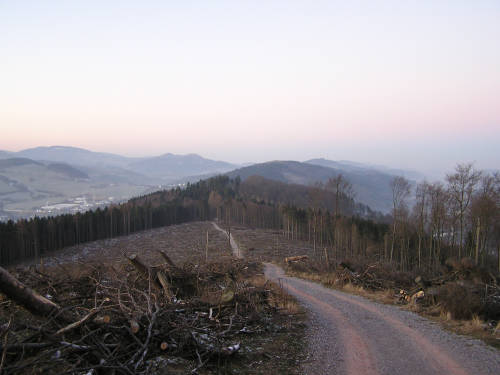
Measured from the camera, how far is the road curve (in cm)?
742

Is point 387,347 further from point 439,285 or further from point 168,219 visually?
point 168,219

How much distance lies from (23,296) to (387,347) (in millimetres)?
8370

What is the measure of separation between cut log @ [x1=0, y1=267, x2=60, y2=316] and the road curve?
546 centimetres

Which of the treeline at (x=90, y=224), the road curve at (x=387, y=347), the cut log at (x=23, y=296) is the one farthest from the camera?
the treeline at (x=90, y=224)

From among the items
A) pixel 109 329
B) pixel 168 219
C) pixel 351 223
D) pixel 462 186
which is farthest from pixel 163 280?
pixel 168 219

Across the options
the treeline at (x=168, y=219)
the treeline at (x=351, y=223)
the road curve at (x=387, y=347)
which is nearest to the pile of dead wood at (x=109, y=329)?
the road curve at (x=387, y=347)

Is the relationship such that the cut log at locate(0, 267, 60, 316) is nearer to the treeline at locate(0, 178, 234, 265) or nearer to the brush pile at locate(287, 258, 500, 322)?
the brush pile at locate(287, 258, 500, 322)

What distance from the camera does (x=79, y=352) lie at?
6160mm

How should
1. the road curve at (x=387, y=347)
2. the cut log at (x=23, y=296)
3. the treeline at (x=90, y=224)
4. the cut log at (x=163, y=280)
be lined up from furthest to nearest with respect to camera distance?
the treeline at (x=90, y=224), the cut log at (x=163, y=280), the road curve at (x=387, y=347), the cut log at (x=23, y=296)

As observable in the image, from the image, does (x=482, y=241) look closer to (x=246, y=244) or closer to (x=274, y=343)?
(x=246, y=244)

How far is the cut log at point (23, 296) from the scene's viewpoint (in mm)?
5754

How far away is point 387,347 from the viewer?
8.64 meters

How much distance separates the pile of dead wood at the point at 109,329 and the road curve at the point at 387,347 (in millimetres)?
2086

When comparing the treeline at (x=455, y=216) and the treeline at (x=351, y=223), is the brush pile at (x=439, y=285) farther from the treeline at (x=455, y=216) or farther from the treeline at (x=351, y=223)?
the treeline at (x=455, y=216)
